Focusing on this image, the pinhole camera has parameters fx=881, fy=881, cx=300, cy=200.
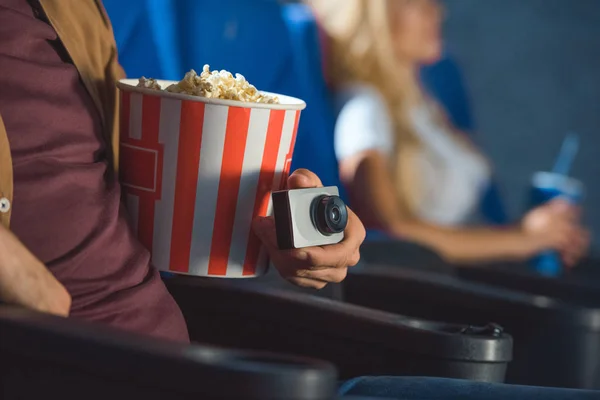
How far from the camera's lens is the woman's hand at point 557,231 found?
7.61ft

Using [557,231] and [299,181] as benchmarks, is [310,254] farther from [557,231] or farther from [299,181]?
[557,231]

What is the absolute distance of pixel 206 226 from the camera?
877 mm

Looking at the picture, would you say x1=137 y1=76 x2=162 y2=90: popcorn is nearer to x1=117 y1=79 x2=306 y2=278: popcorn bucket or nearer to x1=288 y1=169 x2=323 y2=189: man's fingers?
x1=117 y1=79 x2=306 y2=278: popcorn bucket

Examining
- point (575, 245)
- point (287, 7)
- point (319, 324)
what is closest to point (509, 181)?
point (575, 245)

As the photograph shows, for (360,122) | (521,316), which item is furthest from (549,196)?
(521,316)

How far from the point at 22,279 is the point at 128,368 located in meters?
0.13

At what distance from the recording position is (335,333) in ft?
3.35

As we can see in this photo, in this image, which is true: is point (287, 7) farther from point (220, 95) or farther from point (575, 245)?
point (575, 245)

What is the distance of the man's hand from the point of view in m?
0.87

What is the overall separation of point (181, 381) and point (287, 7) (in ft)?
4.27

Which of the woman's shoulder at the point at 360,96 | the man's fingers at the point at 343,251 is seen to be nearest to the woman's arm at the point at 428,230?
the woman's shoulder at the point at 360,96

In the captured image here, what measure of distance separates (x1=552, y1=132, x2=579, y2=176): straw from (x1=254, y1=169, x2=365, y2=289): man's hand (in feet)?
6.45

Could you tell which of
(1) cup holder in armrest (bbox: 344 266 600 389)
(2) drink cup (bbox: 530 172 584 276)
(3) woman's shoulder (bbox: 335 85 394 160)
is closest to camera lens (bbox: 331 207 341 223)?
(1) cup holder in armrest (bbox: 344 266 600 389)

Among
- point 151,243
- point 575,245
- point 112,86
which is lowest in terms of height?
point 575,245
